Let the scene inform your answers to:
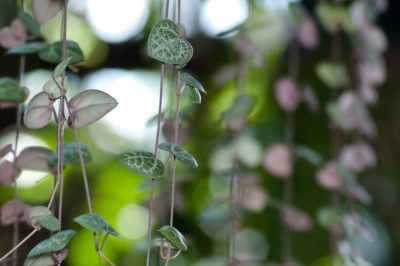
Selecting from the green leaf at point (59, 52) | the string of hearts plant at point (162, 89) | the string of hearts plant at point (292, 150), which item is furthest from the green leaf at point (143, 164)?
the string of hearts plant at point (292, 150)

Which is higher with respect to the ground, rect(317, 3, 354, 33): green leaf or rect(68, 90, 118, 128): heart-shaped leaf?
rect(317, 3, 354, 33): green leaf

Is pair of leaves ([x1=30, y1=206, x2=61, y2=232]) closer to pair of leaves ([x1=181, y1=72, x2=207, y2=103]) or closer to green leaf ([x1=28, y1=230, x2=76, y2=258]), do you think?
green leaf ([x1=28, y1=230, x2=76, y2=258])

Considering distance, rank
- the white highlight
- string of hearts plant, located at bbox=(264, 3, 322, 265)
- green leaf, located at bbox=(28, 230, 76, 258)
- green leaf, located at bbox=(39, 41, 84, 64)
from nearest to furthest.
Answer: green leaf, located at bbox=(28, 230, 76, 258), green leaf, located at bbox=(39, 41, 84, 64), string of hearts plant, located at bbox=(264, 3, 322, 265), the white highlight

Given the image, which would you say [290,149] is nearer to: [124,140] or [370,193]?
[370,193]

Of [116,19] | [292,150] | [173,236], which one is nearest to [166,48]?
[173,236]

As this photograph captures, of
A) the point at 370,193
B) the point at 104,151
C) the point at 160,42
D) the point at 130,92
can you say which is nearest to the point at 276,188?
the point at 370,193

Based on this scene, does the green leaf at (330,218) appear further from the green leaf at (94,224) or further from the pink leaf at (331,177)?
the green leaf at (94,224)

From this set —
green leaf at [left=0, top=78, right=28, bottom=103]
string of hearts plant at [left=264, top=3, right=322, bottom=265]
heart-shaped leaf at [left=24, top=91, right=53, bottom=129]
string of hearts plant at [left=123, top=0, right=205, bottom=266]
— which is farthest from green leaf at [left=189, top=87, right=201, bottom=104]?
string of hearts plant at [left=264, top=3, right=322, bottom=265]
